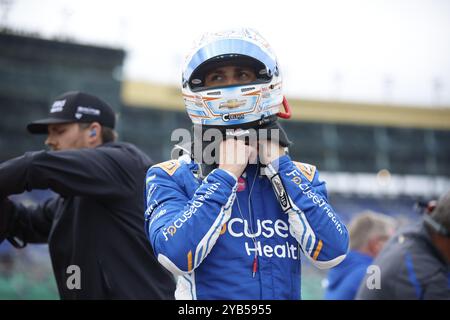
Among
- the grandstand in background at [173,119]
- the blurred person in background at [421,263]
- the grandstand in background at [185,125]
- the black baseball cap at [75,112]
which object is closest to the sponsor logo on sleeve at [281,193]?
the blurred person in background at [421,263]

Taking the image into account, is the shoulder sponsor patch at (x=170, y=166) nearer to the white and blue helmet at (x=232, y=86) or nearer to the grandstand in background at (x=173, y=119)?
the white and blue helmet at (x=232, y=86)

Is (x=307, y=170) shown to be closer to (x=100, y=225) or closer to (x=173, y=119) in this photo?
(x=100, y=225)

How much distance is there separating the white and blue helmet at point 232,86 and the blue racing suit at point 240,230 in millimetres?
268

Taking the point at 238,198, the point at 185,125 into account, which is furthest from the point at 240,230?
the point at 185,125

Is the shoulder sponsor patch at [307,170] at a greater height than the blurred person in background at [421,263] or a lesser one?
greater

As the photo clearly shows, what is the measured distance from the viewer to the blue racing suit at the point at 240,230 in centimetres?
191

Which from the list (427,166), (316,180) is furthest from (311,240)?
(427,166)

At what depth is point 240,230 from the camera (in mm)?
2051

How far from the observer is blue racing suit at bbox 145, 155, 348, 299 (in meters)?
1.91

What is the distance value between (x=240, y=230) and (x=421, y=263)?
5.73 ft

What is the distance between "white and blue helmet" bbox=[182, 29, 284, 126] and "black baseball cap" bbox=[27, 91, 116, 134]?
1.32 meters

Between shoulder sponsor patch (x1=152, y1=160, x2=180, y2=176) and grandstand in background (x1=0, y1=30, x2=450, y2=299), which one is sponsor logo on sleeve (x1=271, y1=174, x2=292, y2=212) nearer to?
shoulder sponsor patch (x1=152, y1=160, x2=180, y2=176)

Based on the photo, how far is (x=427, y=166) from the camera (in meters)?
34.8

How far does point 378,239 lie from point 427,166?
106 ft
